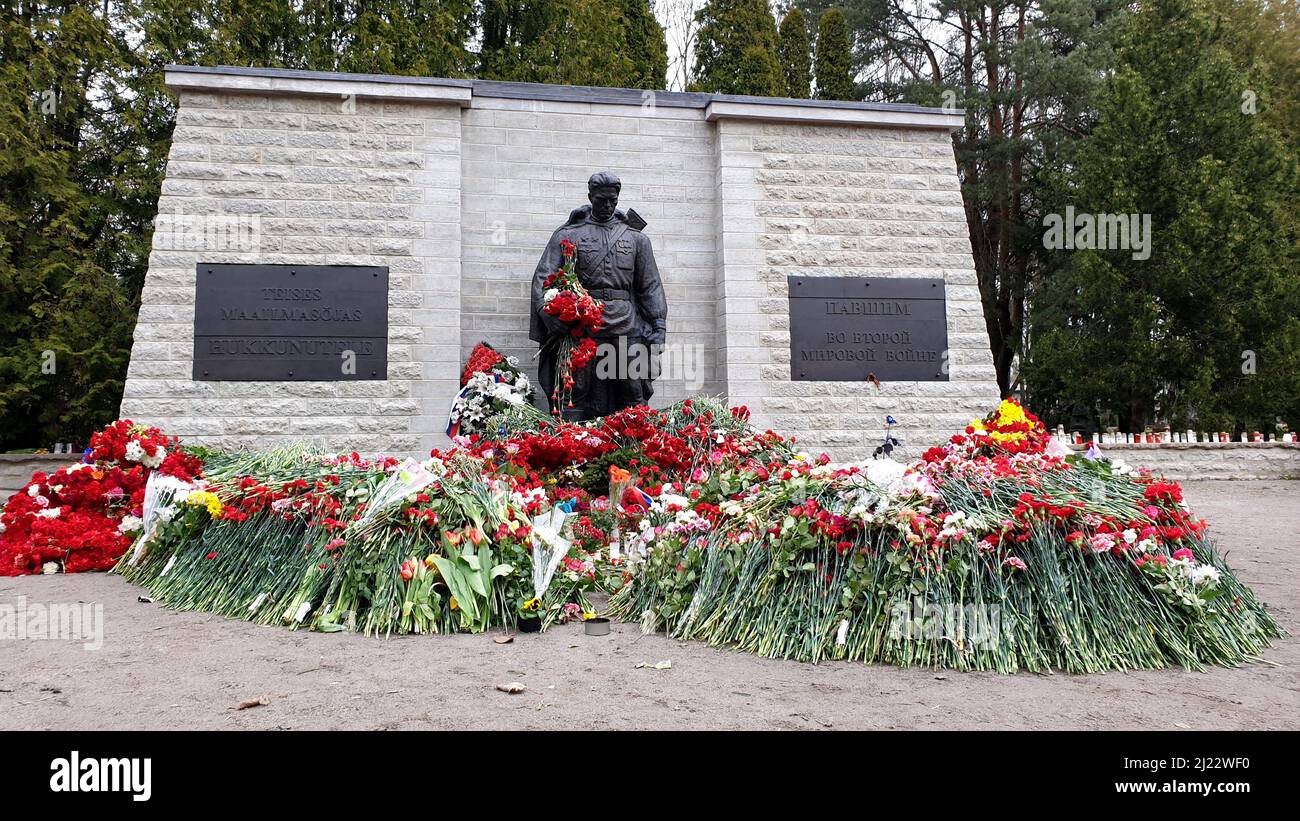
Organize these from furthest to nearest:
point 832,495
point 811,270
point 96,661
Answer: point 811,270
point 832,495
point 96,661

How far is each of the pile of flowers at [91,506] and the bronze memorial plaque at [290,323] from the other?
4.43 ft

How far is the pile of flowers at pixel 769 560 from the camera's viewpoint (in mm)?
3197

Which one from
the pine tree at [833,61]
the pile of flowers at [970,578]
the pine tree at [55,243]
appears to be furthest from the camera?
the pine tree at [833,61]

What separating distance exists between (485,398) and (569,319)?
95 cm

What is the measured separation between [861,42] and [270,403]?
17.1 metres

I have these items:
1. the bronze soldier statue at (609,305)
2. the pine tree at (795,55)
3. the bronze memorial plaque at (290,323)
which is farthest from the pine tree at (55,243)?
the pine tree at (795,55)

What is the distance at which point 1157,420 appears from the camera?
1359 cm

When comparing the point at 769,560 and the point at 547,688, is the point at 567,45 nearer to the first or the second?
the point at 769,560

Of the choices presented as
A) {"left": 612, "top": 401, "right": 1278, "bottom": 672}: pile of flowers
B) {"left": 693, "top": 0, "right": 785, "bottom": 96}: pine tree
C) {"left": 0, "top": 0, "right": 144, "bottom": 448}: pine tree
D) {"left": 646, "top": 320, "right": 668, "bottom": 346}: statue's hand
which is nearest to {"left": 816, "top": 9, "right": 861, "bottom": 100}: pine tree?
{"left": 693, "top": 0, "right": 785, "bottom": 96}: pine tree

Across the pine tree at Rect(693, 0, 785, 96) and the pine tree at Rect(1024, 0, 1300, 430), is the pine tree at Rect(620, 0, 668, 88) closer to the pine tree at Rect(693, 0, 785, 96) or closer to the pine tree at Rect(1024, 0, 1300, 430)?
the pine tree at Rect(693, 0, 785, 96)

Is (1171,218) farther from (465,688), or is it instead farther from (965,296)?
(465,688)

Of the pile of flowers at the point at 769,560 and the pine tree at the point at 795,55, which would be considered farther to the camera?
the pine tree at the point at 795,55

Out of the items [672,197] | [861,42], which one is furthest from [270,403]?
[861,42]

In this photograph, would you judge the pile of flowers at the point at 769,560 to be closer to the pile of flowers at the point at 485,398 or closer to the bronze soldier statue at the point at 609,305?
the pile of flowers at the point at 485,398
